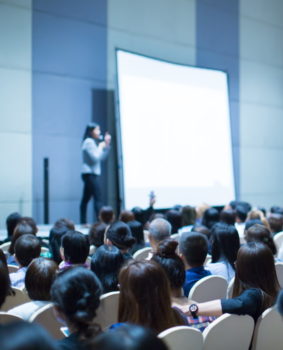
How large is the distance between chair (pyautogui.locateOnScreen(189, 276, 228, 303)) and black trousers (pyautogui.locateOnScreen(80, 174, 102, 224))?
4.29 meters

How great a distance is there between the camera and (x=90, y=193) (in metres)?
6.82

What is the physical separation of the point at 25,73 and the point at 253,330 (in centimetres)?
560

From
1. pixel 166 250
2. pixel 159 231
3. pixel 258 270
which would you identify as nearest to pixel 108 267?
pixel 166 250

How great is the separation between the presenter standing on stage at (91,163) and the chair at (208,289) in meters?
4.29

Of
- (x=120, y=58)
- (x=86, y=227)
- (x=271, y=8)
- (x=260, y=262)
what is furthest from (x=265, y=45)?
(x=260, y=262)

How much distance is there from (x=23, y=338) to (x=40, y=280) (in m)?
1.49

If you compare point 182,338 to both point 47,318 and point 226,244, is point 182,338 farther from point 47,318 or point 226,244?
point 226,244

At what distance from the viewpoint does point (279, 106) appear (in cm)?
1014

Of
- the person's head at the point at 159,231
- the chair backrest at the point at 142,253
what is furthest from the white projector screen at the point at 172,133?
the chair backrest at the point at 142,253

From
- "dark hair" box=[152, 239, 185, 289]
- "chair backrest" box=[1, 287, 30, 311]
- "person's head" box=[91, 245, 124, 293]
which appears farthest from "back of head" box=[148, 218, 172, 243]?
"chair backrest" box=[1, 287, 30, 311]

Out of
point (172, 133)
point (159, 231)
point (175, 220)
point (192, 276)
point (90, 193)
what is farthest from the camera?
point (172, 133)

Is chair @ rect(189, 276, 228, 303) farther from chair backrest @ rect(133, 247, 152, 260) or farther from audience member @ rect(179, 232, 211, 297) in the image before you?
chair backrest @ rect(133, 247, 152, 260)

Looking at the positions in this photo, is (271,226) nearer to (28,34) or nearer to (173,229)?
(173,229)

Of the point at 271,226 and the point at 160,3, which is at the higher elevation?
the point at 160,3
